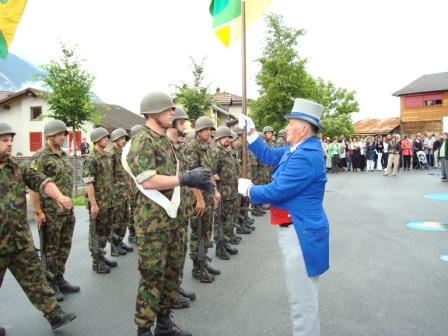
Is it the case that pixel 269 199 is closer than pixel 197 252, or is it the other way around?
pixel 269 199

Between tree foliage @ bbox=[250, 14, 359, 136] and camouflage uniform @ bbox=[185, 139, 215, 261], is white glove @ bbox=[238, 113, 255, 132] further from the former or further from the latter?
tree foliage @ bbox=[250, 14, 359, 136]

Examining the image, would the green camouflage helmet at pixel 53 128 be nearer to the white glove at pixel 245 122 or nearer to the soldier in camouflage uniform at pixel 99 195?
the soldier in camouflage uniform at pixel 99 195

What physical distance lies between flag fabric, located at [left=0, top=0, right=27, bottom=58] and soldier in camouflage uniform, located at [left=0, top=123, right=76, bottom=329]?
5.34ft

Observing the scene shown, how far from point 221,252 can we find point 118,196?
6.84ft

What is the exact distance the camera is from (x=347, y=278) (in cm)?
606

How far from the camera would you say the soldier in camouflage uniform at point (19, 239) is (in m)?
4.14

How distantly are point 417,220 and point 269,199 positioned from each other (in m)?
8.08

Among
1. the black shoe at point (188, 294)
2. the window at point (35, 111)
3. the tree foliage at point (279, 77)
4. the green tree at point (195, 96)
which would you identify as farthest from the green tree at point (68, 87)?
the window at point (35, 111)

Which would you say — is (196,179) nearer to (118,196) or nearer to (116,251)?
(118,196)

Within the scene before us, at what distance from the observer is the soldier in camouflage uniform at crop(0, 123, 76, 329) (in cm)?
414

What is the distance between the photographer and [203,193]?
6527 mm

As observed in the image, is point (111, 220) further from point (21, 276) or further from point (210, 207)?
point (21, 276)

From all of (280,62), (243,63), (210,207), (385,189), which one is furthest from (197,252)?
(280,62)

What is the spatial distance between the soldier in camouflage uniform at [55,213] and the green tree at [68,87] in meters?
11.4
